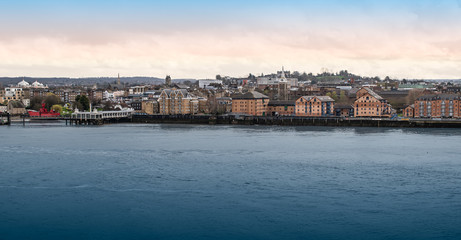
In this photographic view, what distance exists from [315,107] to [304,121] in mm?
7895

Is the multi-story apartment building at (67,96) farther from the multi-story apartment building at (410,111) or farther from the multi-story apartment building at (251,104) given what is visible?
the multi-story apartment building at (410,111)

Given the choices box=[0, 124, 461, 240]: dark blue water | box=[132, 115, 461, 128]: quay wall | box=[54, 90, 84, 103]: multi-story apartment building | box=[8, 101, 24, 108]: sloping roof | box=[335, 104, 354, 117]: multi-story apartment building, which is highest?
box=[54, 90, 84, 103]: multi-story apartment building

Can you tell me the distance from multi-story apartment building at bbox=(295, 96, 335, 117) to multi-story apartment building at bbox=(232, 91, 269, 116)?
4581 millimetres

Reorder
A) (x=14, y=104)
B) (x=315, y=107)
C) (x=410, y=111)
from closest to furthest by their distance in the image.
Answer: (x=410, y=111) < (x=315, y=107) < (x=14, y=104)

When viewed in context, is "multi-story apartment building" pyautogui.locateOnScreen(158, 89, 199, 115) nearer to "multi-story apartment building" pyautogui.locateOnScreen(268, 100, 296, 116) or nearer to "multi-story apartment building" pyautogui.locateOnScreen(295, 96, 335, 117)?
"multi-story apartment building" pyautogui.locateOnScreen(268, 100, 296, 116)

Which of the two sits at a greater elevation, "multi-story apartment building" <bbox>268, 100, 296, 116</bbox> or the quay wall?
"multi-story apartment building" <bbox>268, 100, 296, 116</bbox>

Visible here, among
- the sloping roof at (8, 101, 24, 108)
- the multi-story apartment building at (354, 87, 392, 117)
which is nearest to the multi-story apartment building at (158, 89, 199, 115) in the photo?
the sloping roof at (8, 101, 24, 108)

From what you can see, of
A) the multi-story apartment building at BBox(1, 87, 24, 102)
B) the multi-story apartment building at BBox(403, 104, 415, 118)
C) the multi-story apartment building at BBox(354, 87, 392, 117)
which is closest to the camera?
the multi-story apartment building at BBox(354, 87, 392, 117)

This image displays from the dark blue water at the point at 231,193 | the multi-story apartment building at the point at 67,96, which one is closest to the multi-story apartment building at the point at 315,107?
the dark blue water at the point at 231,193

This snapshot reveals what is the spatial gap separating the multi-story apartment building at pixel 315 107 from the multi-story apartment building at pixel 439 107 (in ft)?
28.8

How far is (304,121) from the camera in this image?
45.2 metres

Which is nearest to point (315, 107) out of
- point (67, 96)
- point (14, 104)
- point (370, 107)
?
point (370, 107)

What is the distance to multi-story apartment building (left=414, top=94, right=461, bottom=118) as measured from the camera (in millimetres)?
46625

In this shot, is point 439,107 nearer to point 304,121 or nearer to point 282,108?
point 304,121
